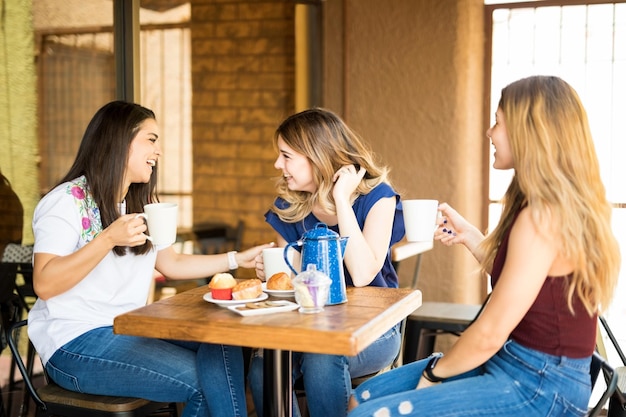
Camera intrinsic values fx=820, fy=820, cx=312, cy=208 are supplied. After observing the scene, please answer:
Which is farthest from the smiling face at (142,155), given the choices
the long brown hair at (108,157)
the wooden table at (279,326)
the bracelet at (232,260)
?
the wooden table at (279,326)

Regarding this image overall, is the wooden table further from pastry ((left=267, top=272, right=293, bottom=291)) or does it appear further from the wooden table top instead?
pastry ((left=267, top=272, right=293, bottom=291))

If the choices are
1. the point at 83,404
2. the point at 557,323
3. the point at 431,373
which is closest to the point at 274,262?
the point at 431,373

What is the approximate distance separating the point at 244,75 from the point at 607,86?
6.74 ft

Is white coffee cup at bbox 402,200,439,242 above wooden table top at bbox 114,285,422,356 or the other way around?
above

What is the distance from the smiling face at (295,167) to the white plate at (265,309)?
2.23 feet

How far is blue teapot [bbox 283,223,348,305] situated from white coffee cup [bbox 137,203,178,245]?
0.33m

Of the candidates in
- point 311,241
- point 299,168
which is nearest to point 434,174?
point 299,168

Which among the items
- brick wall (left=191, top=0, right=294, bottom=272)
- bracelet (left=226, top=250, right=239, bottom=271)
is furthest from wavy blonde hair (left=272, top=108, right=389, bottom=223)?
brick wall (left=191, top=0, right=294, bottom=272)

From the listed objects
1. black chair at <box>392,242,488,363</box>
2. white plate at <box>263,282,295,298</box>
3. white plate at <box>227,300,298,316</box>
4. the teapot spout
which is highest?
the teapot spout

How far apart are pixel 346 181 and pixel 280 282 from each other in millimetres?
499

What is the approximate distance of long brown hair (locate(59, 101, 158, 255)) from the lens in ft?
8.46

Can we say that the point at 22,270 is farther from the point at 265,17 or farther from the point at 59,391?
the point at 265,17

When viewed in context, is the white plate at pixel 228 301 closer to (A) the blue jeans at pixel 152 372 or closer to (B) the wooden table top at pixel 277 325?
(B) the wooden table top at pixel 277 325

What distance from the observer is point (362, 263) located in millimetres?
2488
